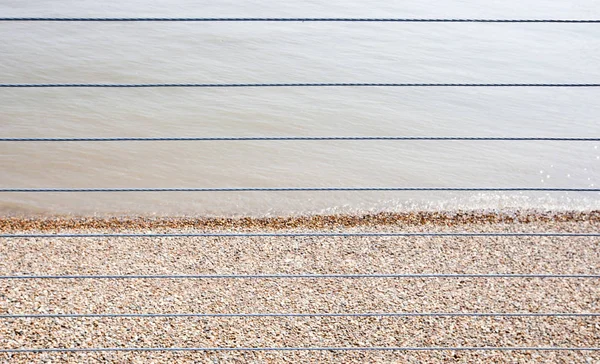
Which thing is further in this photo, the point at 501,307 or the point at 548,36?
the point at 548,36

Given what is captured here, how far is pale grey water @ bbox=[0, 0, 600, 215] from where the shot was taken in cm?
583

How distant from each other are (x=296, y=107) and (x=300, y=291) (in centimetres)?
342

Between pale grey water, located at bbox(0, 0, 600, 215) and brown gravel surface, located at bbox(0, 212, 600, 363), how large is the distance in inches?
29.9

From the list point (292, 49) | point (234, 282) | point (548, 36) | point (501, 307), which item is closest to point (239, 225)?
point (234, 282)

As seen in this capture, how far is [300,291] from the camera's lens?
387 centimetres

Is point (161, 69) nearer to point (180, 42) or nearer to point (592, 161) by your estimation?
point (180, 42)

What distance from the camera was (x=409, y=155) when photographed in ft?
20.6

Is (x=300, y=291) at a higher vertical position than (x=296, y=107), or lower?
lower

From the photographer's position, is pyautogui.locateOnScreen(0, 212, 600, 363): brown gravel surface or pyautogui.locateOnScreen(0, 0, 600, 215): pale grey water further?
pyautogui.locateOnScreen(0, 0, 600, 215): pale grey water

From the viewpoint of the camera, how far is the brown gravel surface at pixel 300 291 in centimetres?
332

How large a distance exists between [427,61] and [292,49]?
1606mm

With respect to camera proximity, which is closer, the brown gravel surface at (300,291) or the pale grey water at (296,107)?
the brown gravel surface at (300,291)

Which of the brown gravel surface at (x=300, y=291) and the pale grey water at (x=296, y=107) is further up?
the pale grey water at (x=296, y=107)

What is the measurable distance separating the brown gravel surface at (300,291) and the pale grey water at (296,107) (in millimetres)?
760
